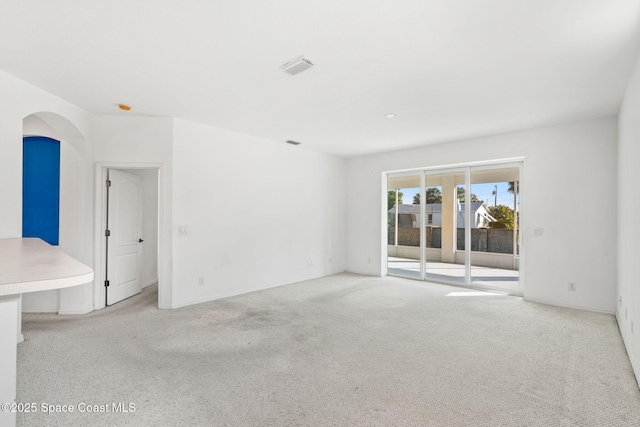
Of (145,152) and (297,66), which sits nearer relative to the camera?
(297,66)

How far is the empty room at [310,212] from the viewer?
2168 mm

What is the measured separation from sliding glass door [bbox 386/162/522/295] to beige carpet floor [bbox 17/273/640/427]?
1.36 m

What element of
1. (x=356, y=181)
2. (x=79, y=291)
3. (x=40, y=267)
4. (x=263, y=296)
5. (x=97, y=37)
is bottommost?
(x=263, y=296)

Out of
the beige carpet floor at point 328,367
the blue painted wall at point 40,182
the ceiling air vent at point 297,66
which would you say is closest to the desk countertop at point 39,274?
the beige carpet floor at point 328,367

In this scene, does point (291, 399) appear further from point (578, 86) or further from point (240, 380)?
point (578, 86)

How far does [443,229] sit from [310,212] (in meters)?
2.68

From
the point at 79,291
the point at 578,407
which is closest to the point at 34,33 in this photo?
the point at 79,291

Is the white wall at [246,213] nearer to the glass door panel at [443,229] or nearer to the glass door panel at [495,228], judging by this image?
the glass door panel at [443,229]

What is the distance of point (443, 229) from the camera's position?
20.3 ft

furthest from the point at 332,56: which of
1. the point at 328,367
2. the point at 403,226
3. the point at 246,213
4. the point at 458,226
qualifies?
the point at 403,226

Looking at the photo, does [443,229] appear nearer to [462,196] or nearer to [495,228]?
[462,196]

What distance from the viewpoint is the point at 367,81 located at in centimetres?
322

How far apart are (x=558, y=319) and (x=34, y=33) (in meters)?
6.12

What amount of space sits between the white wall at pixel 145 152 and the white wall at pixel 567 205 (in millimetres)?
4920
